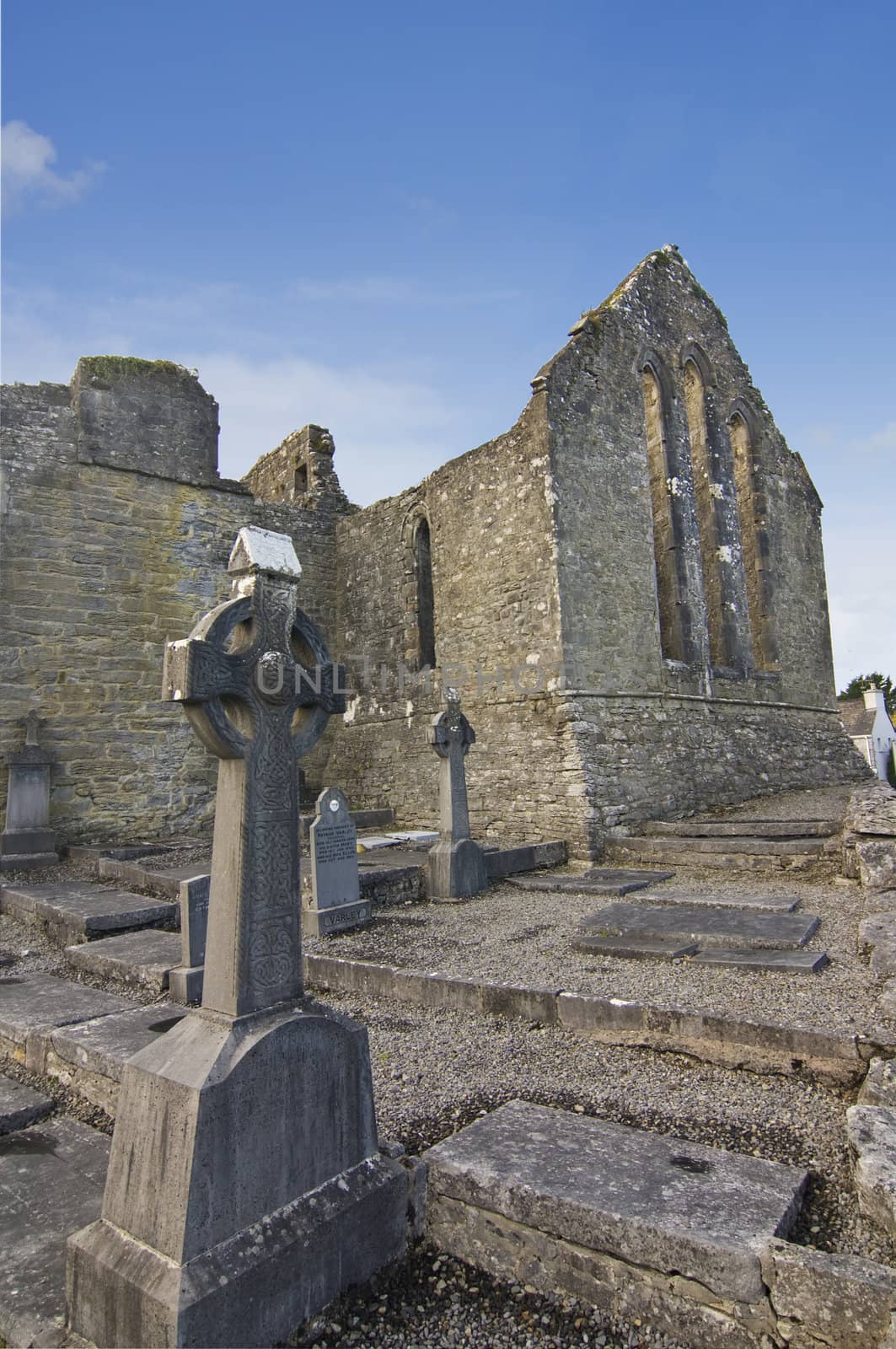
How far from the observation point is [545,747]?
10.3 metres

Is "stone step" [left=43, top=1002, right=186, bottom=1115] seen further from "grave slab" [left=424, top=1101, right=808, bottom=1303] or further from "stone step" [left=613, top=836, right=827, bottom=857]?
"stone step" [left=613, top=836, right=827, bottom=857]

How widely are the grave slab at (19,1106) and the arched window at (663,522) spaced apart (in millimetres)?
10386

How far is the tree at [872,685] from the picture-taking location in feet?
143

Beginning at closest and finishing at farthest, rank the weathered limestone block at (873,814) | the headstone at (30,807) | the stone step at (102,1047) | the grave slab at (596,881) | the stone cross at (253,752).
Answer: the stone cross at (253,752) → the stone step at (102,1047) → the weathered limestone block at (873,814) → the grave slab at (596,881) → the headstone at (30,807)

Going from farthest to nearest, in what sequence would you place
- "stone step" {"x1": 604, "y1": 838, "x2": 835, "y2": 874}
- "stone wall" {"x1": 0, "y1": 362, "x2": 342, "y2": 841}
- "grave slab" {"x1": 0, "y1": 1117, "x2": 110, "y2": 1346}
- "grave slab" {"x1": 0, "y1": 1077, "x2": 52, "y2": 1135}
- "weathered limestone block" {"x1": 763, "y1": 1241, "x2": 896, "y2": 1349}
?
"stone wall" {"x1": 0, "y1": 362, "x2": 342, "y2": 841} < "stone step" {"x1": 604, "y1": 838, "x2": 835, "y2": 874} < "grave slab" {"x1": 0, "y1": 1077, "x2": 52, "y2": 1135} < "grave slab" {"x1": 0, "y1": 1117, "x2": 110, "y2": 1346} < "weathered limestone block" {"x1": 763, "y1": 1241, "x2": 896, "y2": 1349}

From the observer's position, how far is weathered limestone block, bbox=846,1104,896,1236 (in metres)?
2.12

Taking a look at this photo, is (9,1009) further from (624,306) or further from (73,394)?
(624,306)

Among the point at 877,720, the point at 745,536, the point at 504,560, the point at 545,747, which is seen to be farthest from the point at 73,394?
the point at 877,720

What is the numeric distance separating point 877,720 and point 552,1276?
3802 cm

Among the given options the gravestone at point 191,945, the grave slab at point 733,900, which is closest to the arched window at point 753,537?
the grave slab at point 733,900

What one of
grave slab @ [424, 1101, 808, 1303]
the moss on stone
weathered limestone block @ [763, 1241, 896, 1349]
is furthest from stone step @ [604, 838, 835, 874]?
the moss on stone

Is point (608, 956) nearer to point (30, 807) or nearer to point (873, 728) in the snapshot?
point (30, 807)

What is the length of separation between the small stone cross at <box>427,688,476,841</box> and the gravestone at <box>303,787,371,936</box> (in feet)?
4.14

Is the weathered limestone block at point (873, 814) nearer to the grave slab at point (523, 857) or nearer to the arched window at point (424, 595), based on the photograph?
the grave slab at point (523, 857)
